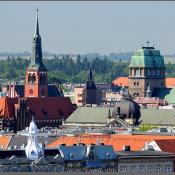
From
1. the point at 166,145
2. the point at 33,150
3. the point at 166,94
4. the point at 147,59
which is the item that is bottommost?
the point at 166,94

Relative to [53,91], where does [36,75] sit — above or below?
above

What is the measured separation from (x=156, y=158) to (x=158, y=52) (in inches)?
2789

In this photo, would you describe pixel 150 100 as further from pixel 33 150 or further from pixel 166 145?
pixel 33 150

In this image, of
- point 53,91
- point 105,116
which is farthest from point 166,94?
point 105,116

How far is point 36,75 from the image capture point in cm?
14825

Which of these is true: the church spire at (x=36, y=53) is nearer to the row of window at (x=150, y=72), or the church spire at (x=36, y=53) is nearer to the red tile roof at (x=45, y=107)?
the row of window at (x=150, y=72)

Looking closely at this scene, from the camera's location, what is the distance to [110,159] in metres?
86.8

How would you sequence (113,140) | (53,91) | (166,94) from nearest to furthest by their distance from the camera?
(113,140), (53,91), (166,94)

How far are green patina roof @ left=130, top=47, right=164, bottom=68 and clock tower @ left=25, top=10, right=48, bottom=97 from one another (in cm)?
1160

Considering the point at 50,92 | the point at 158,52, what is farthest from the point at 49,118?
the point at 158,52

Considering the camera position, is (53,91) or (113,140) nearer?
(113,140)

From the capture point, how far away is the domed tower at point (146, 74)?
156625mm

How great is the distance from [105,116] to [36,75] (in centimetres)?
2292

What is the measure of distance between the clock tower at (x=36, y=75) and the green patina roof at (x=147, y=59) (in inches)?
457
